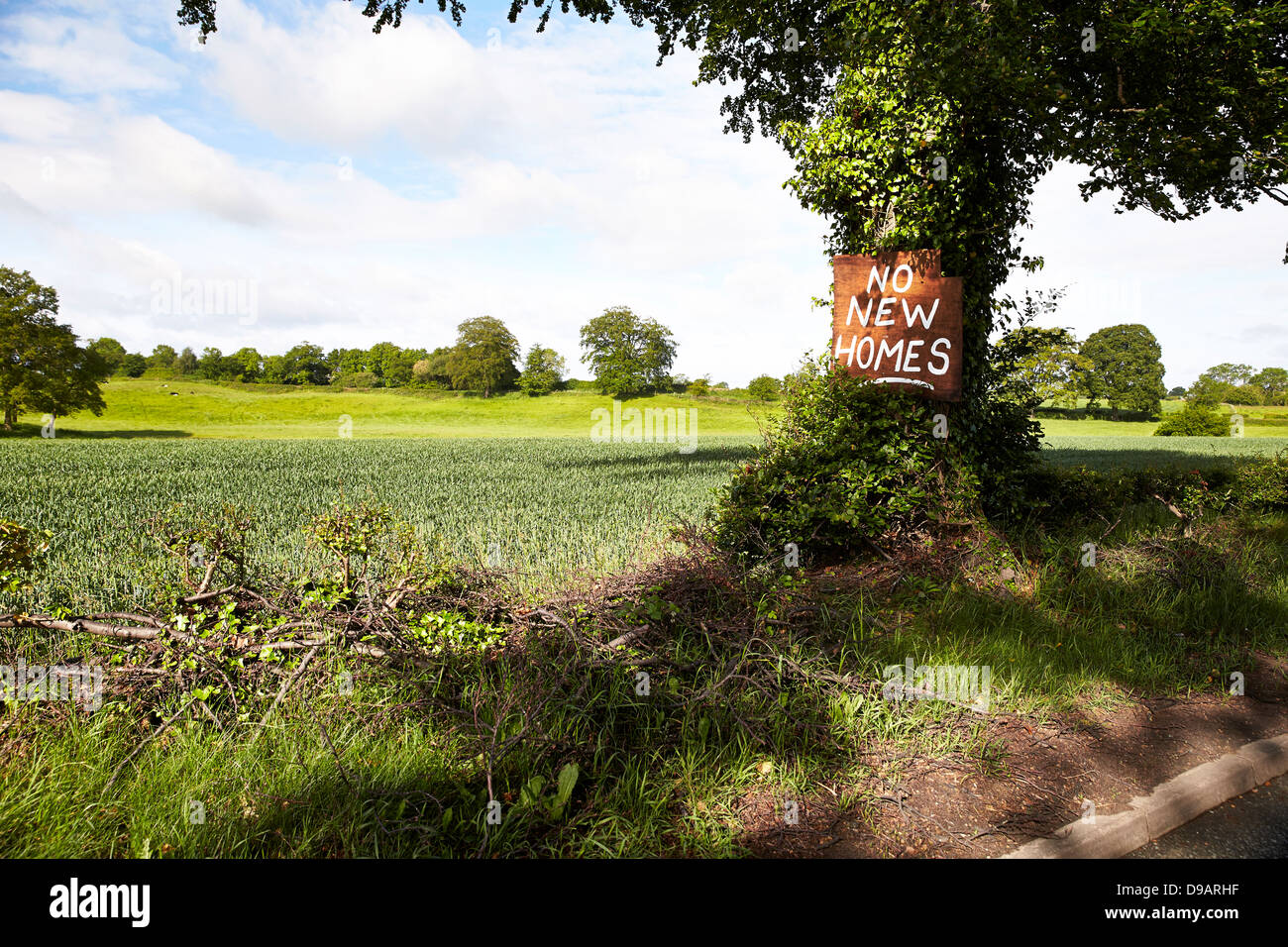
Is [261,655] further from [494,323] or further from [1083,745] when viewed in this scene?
[494,323]

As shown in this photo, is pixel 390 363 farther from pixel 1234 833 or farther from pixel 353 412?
pixel 1234 833

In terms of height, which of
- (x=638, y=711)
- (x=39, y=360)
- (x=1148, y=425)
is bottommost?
(x=638, y=711)

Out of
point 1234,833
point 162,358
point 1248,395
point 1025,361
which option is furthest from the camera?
point 162,358

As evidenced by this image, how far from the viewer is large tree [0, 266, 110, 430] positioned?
144ft

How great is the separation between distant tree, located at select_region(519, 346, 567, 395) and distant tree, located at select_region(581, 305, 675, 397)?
7174 millimetres

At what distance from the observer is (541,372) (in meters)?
96.8

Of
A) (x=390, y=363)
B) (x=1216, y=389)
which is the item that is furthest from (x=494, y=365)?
(x=1216, y=389)

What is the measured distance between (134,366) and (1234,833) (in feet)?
415

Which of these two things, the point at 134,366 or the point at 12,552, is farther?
the point at 134,366

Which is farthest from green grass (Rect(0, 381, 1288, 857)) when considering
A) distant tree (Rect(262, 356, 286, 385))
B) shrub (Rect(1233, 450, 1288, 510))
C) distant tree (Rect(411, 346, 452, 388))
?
distant tree (Rect(262, 356, 286, 385))

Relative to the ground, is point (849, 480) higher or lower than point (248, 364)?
lower

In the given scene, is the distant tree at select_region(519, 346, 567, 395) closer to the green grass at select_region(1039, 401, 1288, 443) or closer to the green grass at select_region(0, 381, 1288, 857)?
the green grass at select_region(1039, 401, 1288, 443)

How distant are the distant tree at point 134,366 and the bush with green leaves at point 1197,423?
12913 cm

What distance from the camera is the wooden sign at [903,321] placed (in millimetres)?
6949
